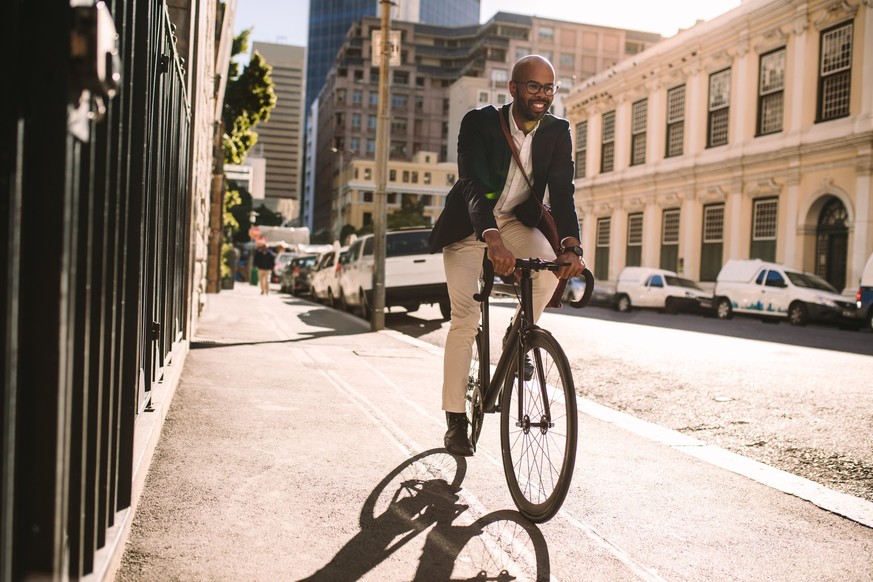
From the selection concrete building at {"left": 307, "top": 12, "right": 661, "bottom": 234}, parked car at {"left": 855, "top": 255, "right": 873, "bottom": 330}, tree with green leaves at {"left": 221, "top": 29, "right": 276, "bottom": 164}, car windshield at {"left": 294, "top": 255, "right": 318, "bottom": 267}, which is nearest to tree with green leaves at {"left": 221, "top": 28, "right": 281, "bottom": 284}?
tree with green leaves at {"left": 221, "top": 29, "right": 276, "bottom": 164}

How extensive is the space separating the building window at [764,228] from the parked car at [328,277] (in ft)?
49.6

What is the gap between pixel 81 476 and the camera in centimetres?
210

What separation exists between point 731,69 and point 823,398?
2725 cm

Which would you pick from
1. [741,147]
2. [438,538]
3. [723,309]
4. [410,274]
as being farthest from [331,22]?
[438,538]

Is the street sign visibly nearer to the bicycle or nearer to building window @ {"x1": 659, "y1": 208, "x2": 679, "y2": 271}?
the bicycle

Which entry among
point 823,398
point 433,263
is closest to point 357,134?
point 433,263

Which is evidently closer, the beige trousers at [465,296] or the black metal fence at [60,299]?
→ the black metal fence at [60,299]

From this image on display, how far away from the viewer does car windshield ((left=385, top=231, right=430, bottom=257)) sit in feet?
52.9

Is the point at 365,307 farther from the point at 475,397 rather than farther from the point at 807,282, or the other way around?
the point at 475,397

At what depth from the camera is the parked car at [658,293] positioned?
2612 cm

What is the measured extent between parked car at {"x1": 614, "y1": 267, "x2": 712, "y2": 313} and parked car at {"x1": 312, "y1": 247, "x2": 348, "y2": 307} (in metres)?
9.73

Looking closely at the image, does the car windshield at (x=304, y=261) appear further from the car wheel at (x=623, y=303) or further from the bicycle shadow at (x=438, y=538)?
the bicycle shadow at (x=438, y=538)

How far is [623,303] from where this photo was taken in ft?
92.0

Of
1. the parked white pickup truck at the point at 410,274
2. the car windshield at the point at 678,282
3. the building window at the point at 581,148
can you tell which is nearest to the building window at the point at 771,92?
the car windshield at the point at 678,282
